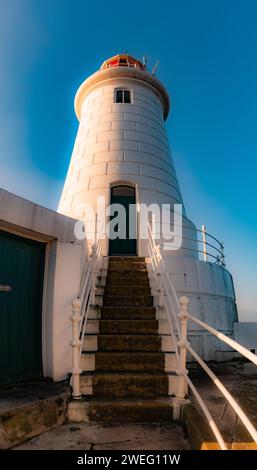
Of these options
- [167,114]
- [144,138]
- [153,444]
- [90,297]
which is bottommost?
[153,444]

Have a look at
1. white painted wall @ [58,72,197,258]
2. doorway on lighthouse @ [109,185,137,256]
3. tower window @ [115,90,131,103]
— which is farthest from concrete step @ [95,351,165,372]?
tower window @ [115,90,131,103]

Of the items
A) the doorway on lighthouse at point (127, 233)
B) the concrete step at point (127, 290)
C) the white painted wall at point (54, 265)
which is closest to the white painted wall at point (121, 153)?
the doorway on lighthouse at point (127, 233)

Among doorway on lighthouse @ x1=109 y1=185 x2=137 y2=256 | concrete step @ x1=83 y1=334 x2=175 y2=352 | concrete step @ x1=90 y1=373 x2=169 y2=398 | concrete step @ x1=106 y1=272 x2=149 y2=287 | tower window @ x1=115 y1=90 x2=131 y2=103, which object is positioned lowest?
concrete step @ x1=90 y1=373 x2=169 y2=398

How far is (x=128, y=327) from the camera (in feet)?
15.1

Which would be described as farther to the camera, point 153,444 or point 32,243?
point 32,243

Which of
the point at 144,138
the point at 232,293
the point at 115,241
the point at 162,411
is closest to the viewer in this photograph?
the point at 162,411

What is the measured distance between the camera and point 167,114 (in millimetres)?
13289

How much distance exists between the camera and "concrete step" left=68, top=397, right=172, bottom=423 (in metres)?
3.21

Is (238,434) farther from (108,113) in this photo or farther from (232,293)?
(108,113)

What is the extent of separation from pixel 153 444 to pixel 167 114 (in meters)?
13.1

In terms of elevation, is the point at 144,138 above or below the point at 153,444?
above

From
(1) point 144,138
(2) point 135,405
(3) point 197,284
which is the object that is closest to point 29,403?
(2) point 135,405

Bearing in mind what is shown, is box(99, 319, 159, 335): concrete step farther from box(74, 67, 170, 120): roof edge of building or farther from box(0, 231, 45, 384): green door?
box(74, 67, 170, 120): roof edge of building

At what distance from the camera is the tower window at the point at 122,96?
36.7 feet
